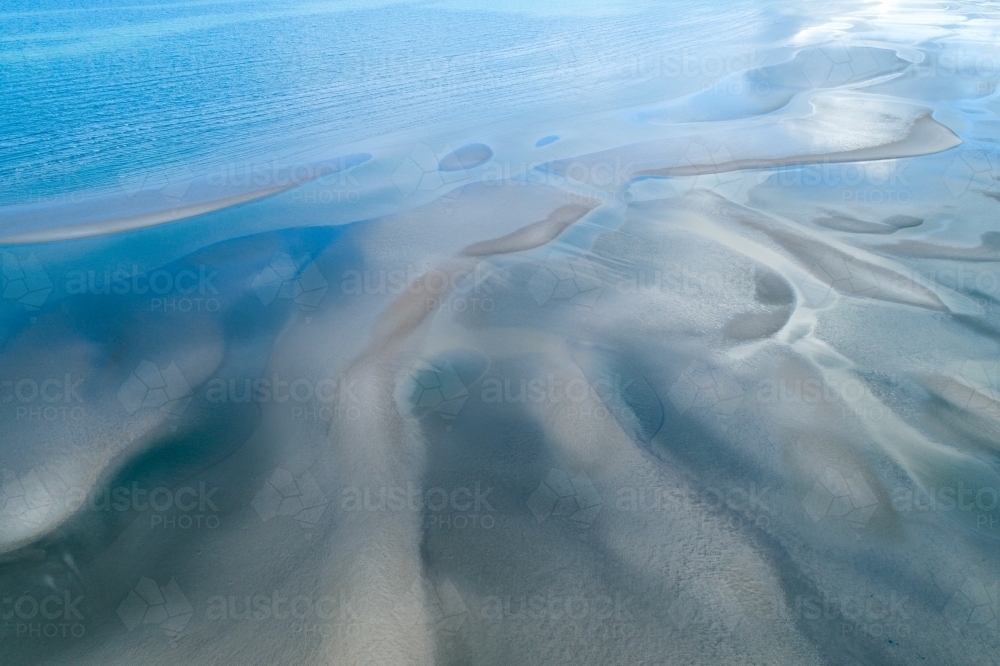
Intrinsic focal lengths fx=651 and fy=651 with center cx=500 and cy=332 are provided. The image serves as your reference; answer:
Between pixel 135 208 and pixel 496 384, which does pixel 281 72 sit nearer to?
pixel 135 208

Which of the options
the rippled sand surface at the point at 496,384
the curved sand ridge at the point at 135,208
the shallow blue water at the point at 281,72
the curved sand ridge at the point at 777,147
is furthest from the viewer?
the shallow blue water at the point at 281,72

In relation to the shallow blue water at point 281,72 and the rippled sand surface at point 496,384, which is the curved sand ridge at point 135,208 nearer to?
the rippled sand surface at point 496,384

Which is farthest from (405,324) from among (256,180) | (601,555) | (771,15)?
(771,15)

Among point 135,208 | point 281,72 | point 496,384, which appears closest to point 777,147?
point 496,384

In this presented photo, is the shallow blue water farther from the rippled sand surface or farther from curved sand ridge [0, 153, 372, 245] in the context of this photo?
curved sand ridge [0, 153, 372, 245]

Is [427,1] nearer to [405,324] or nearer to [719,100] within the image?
[719,100]

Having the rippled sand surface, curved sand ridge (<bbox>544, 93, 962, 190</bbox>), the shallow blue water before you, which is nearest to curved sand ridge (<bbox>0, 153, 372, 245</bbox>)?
the rippled sand surface

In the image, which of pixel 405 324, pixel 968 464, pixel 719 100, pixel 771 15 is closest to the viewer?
pixel 968 464

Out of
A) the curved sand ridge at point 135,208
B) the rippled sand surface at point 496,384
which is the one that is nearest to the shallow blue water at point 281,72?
the rippled sand surface at point 496,384
